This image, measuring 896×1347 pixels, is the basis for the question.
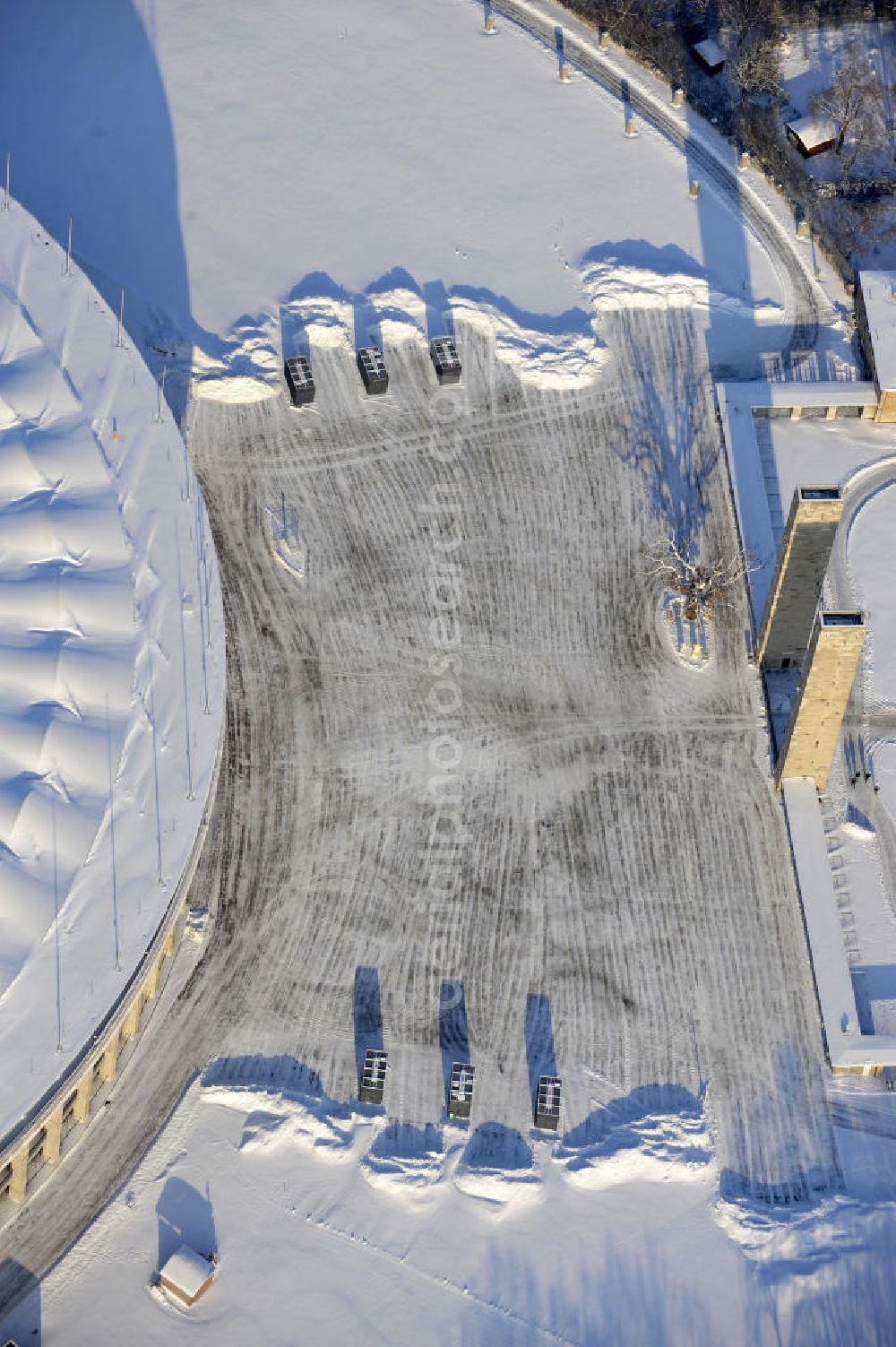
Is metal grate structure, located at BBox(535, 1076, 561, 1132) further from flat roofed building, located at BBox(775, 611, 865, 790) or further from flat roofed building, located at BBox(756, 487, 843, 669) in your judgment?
flat roofed building, located at BBox(756, 487, 843, 669)

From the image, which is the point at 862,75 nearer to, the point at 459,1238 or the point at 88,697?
the point at 88,697

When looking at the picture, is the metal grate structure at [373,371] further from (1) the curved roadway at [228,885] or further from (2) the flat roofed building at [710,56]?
(2) the flat roofed building at [710,56]

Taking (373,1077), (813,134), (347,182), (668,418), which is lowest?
(373,1077)

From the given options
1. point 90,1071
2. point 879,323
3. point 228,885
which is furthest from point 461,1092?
point 879,323

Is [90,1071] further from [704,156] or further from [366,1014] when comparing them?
[704,156]

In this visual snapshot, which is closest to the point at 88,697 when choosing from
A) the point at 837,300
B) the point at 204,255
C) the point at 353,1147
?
the point at 353,1147

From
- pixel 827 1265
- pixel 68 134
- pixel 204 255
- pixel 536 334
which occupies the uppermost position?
pixel 68 134

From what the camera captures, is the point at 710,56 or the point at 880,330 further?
the point at 710,56
